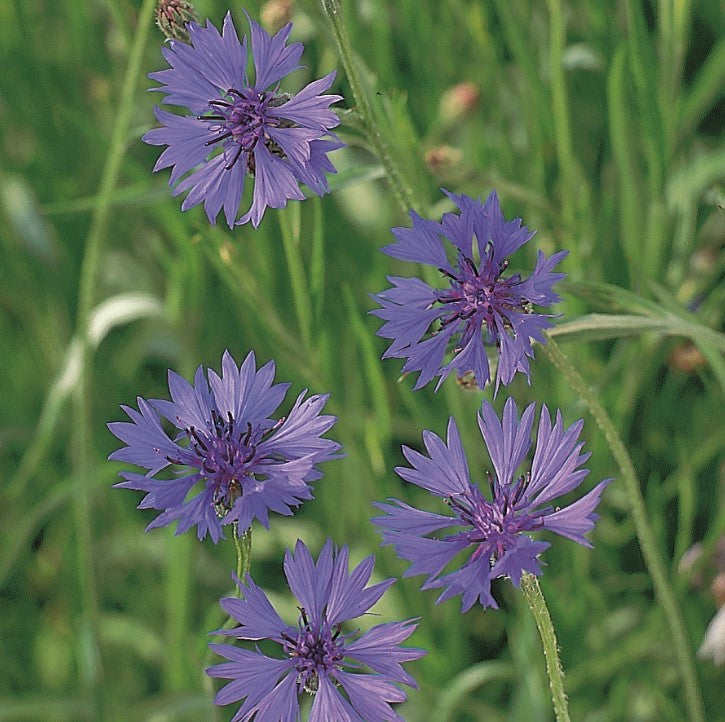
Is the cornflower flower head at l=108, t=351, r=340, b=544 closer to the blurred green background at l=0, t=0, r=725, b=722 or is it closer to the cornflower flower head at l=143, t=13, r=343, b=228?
the cornflower flower head at l=143, t=13, r=343, b=228

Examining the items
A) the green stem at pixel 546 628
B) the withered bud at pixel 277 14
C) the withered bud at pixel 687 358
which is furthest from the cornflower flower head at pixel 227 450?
the withered bud at pixel 687 358

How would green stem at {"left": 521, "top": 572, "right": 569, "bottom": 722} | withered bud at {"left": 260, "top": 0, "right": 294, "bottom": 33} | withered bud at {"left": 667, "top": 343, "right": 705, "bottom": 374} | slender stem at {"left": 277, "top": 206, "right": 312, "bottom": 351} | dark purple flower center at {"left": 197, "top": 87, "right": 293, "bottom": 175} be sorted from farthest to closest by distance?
1. withered bud at {"left": 667, "top": 343, "right": 705, "bottom": 374}
2. withered bud at {"left": 260, "top": 0, "right": 294, "bottom": 33}
3. slender stem at {"left": 277, "top": 206, "right": 312, "bottom": 351}
4. dark purple flower center at {"left": 197, "top": 87, "right": 293, "bottom": 175}
5. green stem at {"left": 521, "top": 572, "right": 569, "bottom": 722}

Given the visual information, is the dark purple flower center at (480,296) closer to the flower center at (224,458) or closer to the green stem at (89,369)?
the flower center at (224,458)

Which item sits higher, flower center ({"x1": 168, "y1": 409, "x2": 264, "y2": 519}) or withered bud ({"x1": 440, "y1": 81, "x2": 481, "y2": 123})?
withered bud ({"x1": 440, "y1": 81, "x2": 481, "y2": 123})

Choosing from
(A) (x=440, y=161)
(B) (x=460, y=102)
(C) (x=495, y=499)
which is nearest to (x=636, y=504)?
(C) (x=495, y=499)

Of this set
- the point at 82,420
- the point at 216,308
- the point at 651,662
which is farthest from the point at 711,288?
the point at 82,420

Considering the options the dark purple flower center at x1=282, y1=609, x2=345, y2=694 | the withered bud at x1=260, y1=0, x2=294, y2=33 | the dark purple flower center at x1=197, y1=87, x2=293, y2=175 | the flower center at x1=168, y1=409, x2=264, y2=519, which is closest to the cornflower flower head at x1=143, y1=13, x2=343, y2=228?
the dark purple flower center at x1=197, y1=87, x2=293, y2=175
